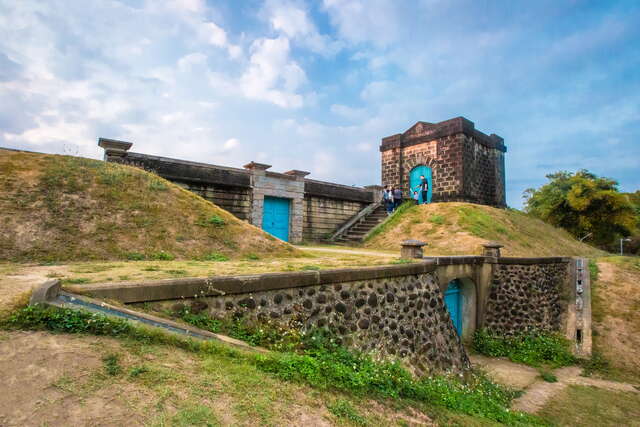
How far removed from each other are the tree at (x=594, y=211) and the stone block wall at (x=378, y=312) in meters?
22.8

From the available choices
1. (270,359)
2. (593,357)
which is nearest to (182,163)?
(270,359)

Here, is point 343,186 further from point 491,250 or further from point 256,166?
point 491,250

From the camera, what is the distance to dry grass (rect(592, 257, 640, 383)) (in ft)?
30.3

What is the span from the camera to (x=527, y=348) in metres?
9.95

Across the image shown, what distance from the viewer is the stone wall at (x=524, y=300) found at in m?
10.3

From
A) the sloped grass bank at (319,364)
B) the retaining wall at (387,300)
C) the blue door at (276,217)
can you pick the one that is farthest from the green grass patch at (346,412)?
the blue door at (276,217)

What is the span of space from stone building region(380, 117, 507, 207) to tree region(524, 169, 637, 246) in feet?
21.4

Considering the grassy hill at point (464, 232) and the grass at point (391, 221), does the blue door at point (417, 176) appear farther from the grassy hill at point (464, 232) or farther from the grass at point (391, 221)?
the grassy hill at point (464, 232)

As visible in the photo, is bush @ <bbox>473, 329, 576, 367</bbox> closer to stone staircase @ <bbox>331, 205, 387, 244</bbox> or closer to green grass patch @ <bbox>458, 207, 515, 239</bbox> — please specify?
green grass patch @ <bbox>458, 207, 515, 239</bbox>

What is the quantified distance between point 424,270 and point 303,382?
4.67m

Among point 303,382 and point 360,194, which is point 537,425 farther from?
point 360,194

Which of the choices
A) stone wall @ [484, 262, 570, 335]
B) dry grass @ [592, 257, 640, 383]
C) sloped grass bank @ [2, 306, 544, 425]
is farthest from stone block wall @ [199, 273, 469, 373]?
dry grass @ [592, 257, 640, 383]

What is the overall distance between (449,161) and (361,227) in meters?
7.24

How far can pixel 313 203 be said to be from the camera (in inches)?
602
